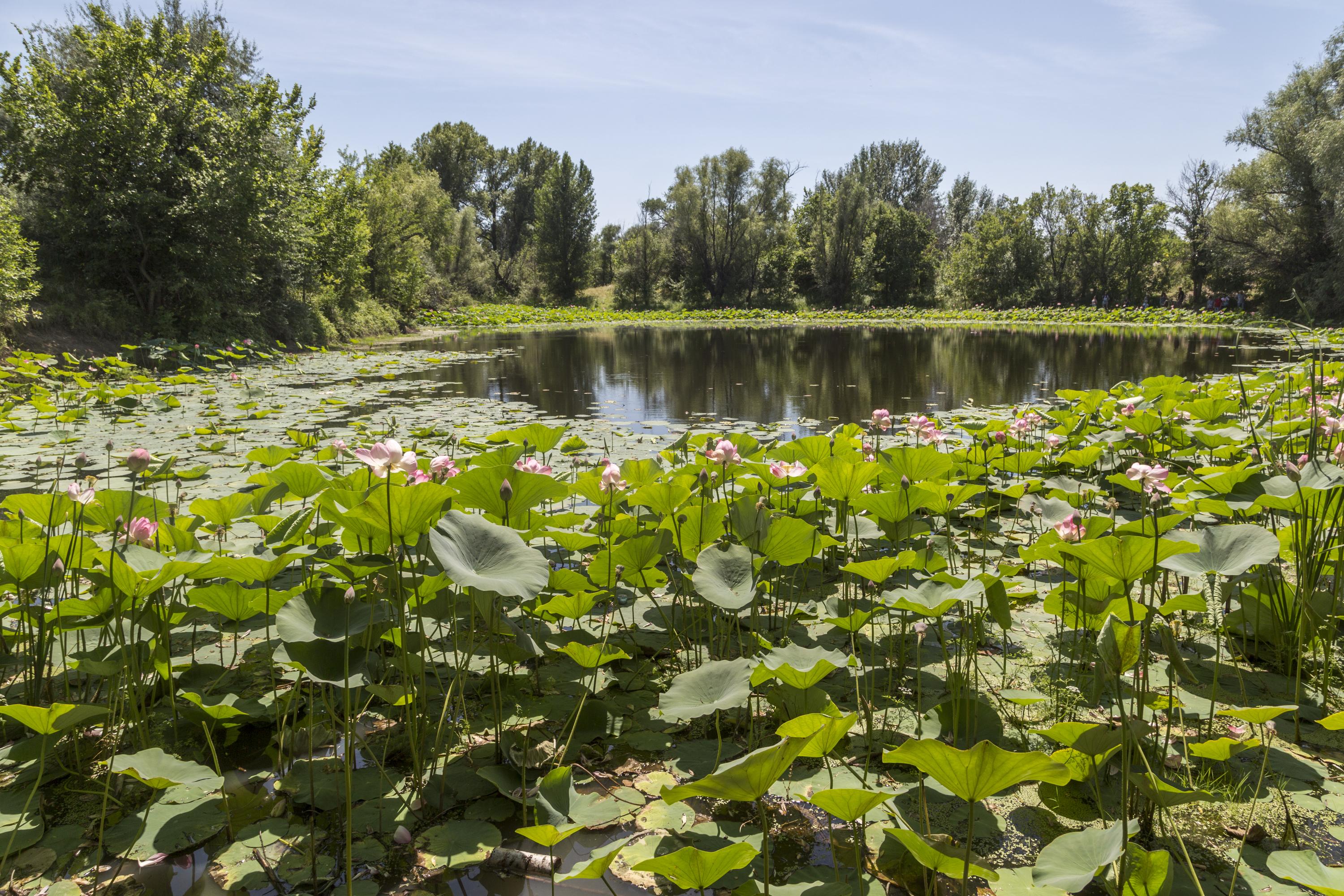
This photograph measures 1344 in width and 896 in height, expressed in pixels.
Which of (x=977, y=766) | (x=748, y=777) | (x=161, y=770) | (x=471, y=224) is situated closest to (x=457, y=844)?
(x=161, y=770)

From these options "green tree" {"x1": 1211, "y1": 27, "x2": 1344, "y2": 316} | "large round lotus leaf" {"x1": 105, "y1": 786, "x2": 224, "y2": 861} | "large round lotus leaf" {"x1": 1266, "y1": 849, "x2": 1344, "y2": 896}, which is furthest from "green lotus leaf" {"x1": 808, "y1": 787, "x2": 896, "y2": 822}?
"green tree" {"x1": 1211, "y1": 27, "x2": 1344, "y2": 316}

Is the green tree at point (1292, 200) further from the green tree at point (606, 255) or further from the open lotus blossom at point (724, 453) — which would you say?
the green tree at point (606, 255)

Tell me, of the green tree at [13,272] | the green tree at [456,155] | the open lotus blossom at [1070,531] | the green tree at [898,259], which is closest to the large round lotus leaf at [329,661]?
the open lotus blossom at [1070,531]

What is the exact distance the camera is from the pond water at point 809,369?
8.87 metres

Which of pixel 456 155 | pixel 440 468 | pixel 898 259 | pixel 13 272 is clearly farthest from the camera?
pixel 456 155

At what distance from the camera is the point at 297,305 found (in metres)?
15.3

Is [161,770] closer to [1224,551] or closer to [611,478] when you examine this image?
[611,478]

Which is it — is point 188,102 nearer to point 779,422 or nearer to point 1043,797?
point 779,422

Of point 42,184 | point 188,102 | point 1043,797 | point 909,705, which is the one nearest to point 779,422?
point 909,705

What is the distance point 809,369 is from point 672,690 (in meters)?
11.5

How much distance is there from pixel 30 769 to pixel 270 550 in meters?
0.68

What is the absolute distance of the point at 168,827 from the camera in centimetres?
150

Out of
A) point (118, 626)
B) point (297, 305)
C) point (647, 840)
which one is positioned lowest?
point (647, 840)

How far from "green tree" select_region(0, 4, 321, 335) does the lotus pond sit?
11.9 m
